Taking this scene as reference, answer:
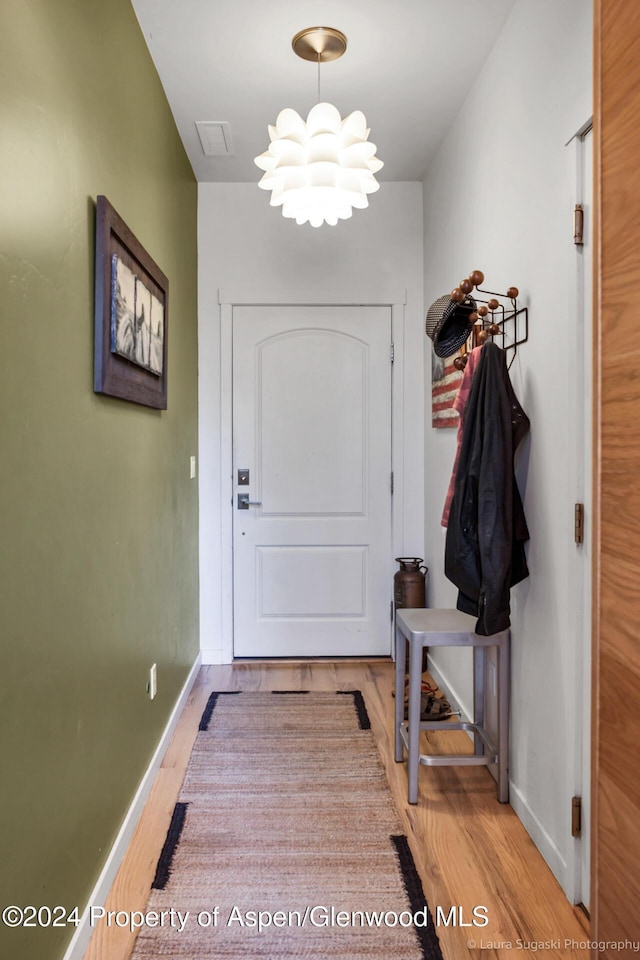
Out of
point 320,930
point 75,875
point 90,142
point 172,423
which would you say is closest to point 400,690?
point 320,930

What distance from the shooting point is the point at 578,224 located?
5.50ft

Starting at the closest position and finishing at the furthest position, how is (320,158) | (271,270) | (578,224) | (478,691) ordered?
(578,224) < (320,158) < (478,691) < (271,270)

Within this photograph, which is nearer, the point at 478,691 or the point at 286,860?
the point at 286,860

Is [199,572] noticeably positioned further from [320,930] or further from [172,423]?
[320,930]

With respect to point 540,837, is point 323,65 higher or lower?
higher

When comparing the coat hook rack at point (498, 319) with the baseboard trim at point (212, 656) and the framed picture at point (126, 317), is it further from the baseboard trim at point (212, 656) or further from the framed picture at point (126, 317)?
the baseboard trim at point (212, 656)

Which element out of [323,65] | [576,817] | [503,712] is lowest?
[576,817]

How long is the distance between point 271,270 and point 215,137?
2.54 ft

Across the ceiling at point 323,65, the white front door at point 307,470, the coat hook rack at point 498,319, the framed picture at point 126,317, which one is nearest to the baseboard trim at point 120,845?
the white front door at point 307,470

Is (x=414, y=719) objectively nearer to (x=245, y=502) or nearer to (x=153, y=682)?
(x=153, y=682)

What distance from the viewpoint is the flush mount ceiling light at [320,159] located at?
6.72 ft

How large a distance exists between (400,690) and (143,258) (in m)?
1.84

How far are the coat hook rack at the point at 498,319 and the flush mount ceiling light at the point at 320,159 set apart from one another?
19.7 inches

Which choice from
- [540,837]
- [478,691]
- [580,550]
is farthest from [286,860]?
[580,550]
